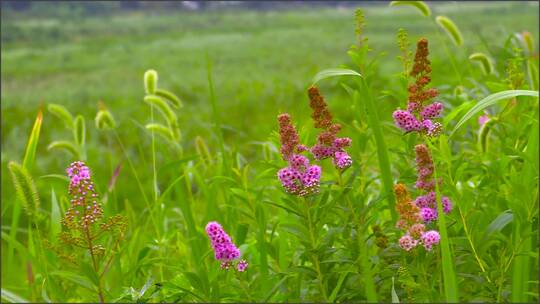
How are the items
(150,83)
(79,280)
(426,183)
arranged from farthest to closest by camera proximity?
(150,83)
(79,280)
(426,183)

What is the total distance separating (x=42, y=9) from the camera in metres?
14.4

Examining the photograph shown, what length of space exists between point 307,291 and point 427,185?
0.61 meters

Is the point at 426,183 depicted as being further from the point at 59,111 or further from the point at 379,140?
the point at 59,111

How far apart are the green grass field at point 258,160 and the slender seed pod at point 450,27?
0.05 metres

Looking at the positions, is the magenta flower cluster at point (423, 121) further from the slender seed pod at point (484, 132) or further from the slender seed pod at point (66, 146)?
the slender seed pod at point (66, 146)

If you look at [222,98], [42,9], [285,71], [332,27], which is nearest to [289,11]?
[332,27]

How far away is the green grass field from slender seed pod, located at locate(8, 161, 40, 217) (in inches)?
5.4

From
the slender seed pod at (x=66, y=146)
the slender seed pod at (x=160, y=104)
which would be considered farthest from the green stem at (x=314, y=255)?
the slender seed pod at (x=66, y=146)

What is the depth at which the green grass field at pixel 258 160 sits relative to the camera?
155cm

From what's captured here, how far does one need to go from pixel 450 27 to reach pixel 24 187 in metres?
1.68

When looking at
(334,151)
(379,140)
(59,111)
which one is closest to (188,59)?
(59,111)

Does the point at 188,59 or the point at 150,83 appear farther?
the point at 188,59

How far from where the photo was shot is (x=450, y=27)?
104 inches

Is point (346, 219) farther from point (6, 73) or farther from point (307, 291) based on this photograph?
point (6, 73)
